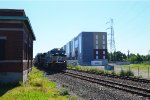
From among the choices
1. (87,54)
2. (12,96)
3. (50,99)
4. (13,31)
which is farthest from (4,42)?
(87,54)

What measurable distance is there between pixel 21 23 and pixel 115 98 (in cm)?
993

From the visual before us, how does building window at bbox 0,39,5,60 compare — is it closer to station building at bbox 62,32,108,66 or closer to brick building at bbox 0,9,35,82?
brick building at bbox 0,9,35,82

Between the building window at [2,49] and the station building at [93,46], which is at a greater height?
the station building at [93,46]

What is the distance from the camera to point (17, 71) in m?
22.0

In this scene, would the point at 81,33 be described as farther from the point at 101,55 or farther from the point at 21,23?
the point at 21,23

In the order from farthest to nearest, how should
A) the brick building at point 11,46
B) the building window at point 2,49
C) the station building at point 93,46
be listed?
1. the station building at point 93,46
2. the building window at point 2,49
3. the brick building at point 11,46

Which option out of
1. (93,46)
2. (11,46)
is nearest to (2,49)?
(11,46)

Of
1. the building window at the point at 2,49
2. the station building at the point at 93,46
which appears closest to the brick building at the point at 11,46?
the building window at the point at 2,49

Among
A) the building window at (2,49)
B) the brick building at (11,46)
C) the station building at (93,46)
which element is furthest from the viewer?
the station building at (93,46)

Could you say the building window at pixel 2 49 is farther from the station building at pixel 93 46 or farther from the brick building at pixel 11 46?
the station building at pixel 93 46

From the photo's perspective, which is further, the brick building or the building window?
the building window

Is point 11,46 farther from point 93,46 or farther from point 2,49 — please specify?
point 93,46

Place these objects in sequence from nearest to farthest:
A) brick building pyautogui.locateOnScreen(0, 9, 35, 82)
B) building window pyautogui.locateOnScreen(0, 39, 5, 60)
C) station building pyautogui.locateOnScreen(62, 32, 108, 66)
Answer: brick building pyautogui.locateOnScreen(0, 9, 35, 82) → building window pyautogui.locateOnScreen(0, 39, 5, 60) → station building pyautogui.locateOnScreen(62, 32, 108, 66)

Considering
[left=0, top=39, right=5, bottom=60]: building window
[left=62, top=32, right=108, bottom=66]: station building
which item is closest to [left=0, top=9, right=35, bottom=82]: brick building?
[left=0, top=39, right=5, bottom=60]: building window
